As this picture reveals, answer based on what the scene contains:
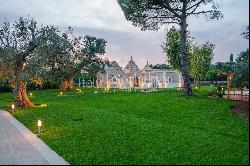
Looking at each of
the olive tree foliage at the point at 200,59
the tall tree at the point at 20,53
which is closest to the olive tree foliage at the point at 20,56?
the tall tree at the point at 20,53

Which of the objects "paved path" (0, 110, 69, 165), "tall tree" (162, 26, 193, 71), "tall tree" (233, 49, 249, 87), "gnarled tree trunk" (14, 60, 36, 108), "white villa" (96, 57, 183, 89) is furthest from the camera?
"white villa" (96, 57, 183, 89)

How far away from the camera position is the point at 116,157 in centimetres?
1224

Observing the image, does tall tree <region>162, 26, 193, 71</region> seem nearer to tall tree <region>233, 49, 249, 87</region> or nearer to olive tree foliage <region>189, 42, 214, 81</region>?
olive tree foliage <region>189, 42, 214, 81</region>

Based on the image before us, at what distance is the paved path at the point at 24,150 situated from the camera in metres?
12.1

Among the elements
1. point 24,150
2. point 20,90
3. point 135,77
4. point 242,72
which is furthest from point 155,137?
point 135,77

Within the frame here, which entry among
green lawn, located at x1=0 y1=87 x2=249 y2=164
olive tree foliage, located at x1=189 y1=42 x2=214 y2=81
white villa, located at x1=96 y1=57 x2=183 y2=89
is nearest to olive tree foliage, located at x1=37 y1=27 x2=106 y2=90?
white villa, located at x1=96 y1=57 x2=183 y2=89

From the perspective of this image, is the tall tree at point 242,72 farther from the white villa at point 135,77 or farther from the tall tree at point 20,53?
the white villa at point 135,77

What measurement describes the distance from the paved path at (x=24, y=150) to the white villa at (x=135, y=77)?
52.8m

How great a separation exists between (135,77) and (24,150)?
60.6 metres

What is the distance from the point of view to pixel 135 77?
2928 inches

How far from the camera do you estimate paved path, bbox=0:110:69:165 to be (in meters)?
12.1

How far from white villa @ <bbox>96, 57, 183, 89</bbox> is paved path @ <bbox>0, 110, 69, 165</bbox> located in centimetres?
5284

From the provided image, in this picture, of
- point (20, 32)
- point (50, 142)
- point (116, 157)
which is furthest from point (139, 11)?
point (116, 157)

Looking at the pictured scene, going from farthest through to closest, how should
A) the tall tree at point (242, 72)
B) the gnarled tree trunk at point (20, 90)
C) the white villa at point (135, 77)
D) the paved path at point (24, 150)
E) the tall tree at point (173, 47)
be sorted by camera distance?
the white villa at point (135, 77)
the tall tree at point (173, 47)
the gnarled tree trunk at point (20, 90)
the tall tree at point (242, 72)
the paved path at point (24, 150)
